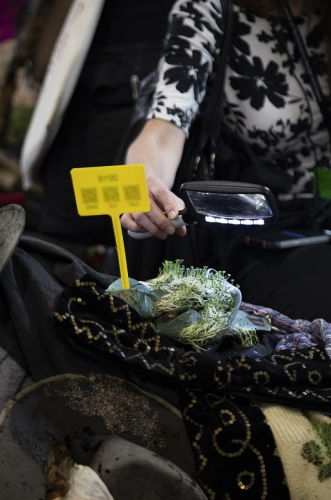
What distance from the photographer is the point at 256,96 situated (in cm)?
135

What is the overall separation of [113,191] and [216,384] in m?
0.30

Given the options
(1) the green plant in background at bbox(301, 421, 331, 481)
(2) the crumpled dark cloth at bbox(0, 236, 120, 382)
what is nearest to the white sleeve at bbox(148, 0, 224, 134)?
(2) the crumpled dark cloth at bbox(0, 236, 120, 382)

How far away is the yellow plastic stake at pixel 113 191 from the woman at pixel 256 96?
396mm

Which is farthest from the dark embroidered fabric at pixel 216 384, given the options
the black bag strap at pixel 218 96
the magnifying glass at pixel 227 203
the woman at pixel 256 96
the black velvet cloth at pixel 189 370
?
the black bag strap at pixel 218 96

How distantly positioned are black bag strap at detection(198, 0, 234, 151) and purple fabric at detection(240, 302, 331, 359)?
19.2 inches

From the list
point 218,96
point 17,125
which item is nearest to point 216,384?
point 218,96

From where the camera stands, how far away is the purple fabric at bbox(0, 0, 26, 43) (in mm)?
2510

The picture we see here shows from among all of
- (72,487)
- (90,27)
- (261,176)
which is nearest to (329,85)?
(261,176)

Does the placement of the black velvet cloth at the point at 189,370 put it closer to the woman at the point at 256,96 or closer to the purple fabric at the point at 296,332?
the purple fabric at the point at 296,332

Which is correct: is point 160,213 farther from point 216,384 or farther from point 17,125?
point 17,125

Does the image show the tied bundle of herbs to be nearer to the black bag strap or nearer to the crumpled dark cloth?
the crumpled dark cloth

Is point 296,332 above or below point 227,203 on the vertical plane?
below

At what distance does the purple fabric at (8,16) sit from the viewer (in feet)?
8.23

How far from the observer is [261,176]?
132cm
